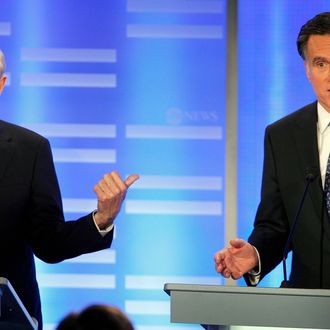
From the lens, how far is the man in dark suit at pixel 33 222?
117 inches

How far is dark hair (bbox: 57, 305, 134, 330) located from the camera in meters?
1.48

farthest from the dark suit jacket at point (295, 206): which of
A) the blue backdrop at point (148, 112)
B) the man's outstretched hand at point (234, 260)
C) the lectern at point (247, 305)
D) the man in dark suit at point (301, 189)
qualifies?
the blue backdrop at point (148, 112)

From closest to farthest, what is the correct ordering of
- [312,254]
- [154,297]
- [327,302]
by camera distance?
[327,302] → [312,254] → [154,297]

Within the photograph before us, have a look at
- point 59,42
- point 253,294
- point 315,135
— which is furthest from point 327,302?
point 59,42

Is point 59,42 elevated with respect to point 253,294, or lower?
elevated

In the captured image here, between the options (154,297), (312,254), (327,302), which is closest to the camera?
(327,302)

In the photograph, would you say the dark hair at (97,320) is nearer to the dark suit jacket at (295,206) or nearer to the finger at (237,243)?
the finger at (237,243)

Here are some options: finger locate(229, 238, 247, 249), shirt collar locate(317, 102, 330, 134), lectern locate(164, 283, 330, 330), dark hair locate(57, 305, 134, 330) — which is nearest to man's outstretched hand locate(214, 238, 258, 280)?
finger locate(229, 238, 247, 249)

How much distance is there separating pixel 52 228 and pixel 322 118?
98cm

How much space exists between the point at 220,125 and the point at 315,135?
1.50 meters

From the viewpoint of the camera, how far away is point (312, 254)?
9.90 feet

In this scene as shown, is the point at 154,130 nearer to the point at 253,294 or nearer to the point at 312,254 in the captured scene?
the point at 312,254

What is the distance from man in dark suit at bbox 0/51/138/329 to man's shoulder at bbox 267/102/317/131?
0.73 meters

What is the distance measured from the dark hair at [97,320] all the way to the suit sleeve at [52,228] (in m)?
1.46
